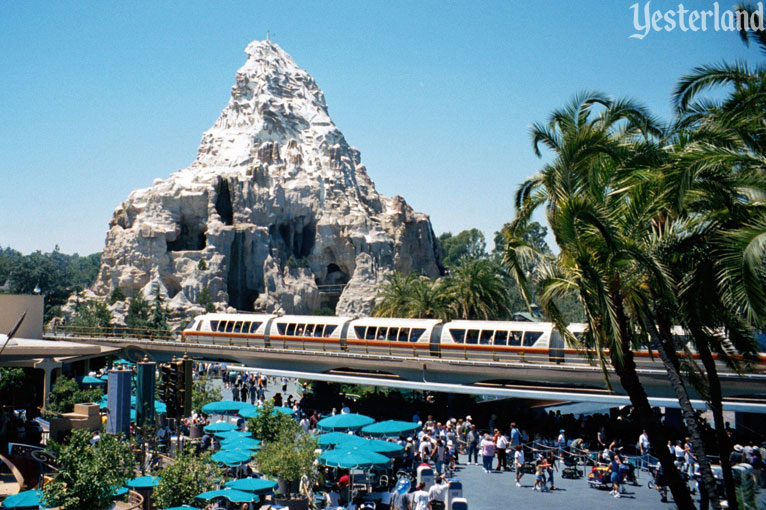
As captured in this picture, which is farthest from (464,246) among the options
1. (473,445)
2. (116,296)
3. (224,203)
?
(473,445)

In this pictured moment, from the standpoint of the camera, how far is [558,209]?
1263 centimetres

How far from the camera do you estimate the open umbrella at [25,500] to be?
49.2ft

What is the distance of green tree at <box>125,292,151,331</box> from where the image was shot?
224ft

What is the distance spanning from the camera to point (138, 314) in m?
70.1

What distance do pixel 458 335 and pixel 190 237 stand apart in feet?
202

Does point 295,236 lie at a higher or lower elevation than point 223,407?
higher

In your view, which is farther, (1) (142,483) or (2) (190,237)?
(2) (190,237)

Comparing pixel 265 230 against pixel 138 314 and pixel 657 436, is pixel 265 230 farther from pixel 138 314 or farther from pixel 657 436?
pixel 657 436

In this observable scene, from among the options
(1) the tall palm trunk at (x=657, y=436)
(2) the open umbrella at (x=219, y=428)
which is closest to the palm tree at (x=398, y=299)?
(2) the open umbrella at (x=219, y=428)

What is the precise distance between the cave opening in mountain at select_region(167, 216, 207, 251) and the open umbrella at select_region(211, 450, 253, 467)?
68498 millimetres

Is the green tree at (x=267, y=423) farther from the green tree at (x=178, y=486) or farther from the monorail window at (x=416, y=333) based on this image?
the monorail window at (x=416, y=333)

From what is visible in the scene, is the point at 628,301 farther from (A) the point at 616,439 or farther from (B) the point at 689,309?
(A) the point at 616,439

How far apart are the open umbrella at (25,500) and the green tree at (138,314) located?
5419cm

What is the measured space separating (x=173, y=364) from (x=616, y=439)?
17351mm
